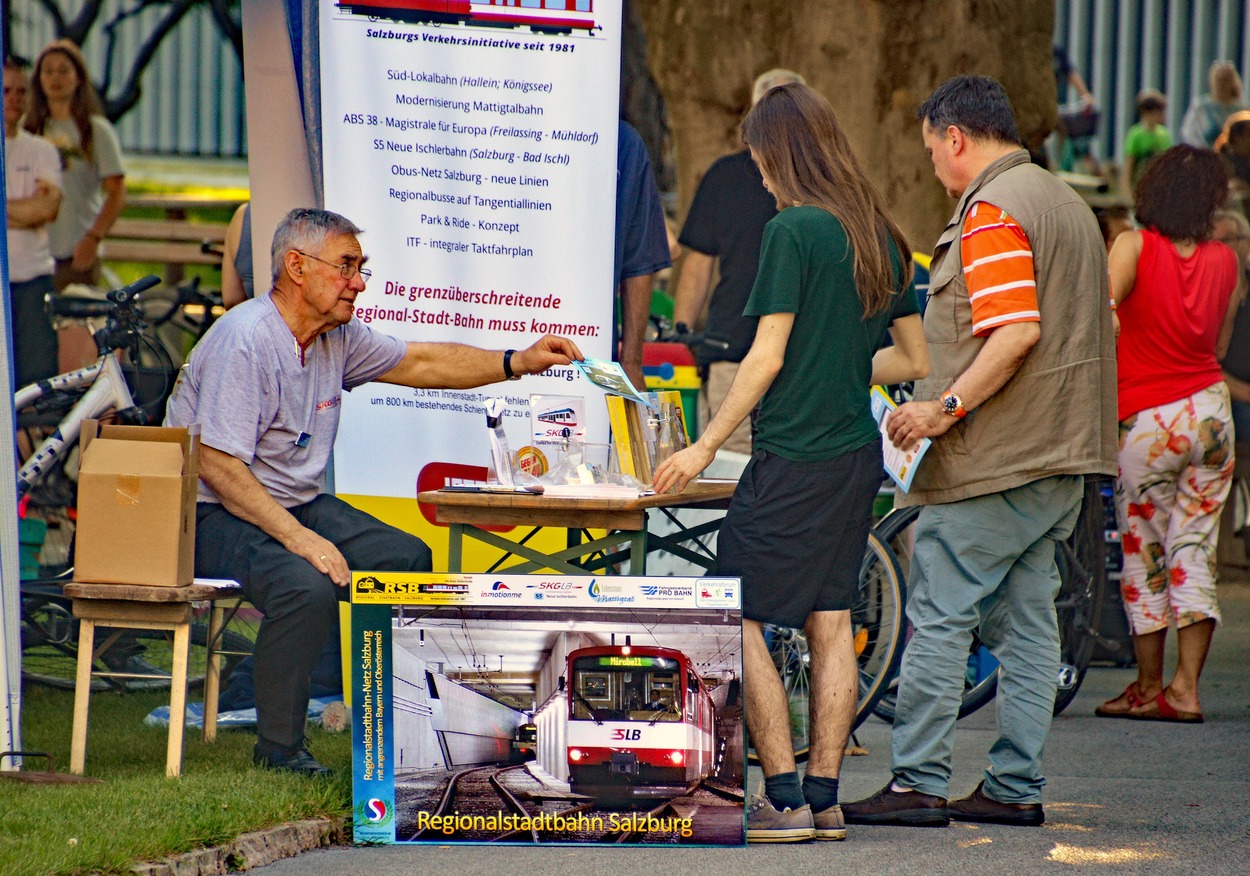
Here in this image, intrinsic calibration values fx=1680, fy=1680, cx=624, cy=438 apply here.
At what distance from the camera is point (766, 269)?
4.72m

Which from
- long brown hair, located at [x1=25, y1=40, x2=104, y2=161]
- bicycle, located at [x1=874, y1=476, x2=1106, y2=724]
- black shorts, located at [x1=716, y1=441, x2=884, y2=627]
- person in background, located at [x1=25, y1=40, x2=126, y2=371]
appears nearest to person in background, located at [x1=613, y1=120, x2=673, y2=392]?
bicycle, located at [x1=874, y1=476, x2=1106, y2=724]

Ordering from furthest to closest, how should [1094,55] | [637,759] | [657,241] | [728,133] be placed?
[1094,55]
[728,133]
[657,241]
[637,759]

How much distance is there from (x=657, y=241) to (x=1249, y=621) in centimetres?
453

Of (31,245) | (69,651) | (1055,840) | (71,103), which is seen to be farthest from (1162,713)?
(71,103)

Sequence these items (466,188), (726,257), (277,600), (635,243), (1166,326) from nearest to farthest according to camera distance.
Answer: (277,600)
(466,188)
(635,243)
(1166,326)
(726,257)

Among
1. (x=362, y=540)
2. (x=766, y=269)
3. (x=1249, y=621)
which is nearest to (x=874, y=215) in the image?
(x=766, y=269)

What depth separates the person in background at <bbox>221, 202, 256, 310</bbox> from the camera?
6.68 m

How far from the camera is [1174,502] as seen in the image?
6.81 m

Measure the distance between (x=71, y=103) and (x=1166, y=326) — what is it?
664 centimetres

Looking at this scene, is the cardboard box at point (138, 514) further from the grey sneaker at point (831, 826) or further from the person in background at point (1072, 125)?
the person in background at point (1072, 125)

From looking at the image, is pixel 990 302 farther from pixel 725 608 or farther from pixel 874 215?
pixel 725 608

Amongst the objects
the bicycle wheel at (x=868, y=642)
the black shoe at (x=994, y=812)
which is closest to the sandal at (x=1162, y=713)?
the bicycle wheel at (x=868, y=642)

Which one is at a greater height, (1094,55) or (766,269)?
(1094,55)

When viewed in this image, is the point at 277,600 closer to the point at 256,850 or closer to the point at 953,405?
the point at 256,850
